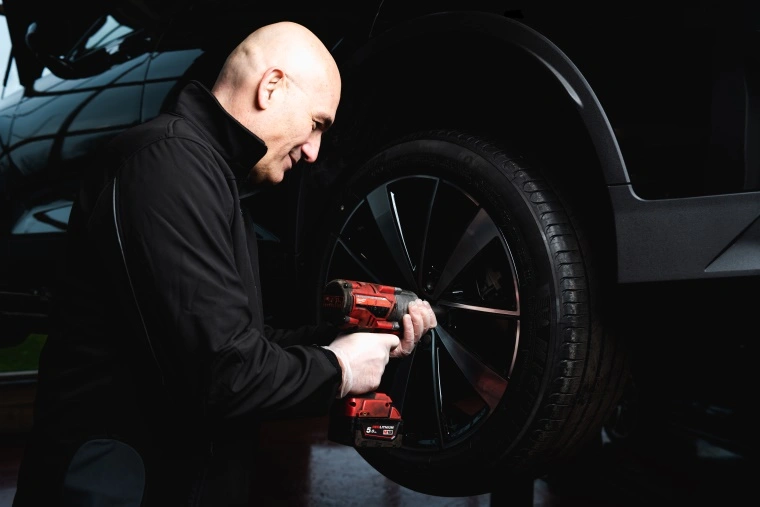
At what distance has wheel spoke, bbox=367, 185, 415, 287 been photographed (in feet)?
5.73

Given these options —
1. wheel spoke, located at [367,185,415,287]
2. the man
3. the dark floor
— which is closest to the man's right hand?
the man

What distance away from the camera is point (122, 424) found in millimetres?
1244

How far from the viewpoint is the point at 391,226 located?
69.7 inches

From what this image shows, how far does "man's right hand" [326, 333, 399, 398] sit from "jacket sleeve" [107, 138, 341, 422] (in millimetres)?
174

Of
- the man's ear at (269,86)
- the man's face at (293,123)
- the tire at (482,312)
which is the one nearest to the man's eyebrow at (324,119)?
the man's face at (293,123)

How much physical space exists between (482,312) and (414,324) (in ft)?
0.54

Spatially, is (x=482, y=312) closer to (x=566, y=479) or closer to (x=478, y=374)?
(x=478, y=374)

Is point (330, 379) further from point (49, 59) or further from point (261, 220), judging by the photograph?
point (49, 59)

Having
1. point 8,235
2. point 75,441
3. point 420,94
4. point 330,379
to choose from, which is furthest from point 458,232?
point 8,235

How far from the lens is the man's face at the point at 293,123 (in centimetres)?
139

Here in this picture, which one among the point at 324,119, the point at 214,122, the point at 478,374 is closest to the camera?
the point at 214,122

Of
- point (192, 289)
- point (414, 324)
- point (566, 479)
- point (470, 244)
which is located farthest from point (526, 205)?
point (566, 479)

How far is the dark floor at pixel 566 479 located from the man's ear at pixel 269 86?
3.95ft

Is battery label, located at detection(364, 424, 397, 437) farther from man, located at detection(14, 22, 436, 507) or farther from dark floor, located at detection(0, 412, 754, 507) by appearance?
dark floor, located at detection(0, 412, 754, 507)
